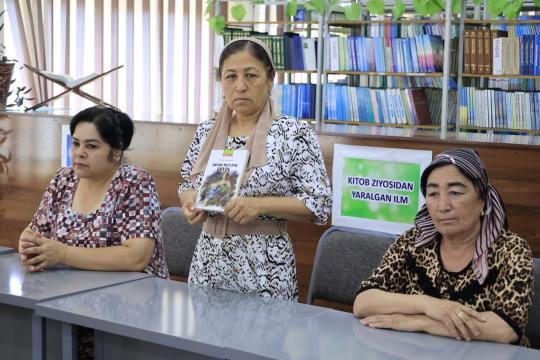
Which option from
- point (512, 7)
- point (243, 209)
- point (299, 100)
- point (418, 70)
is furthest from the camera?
point (299, 100)

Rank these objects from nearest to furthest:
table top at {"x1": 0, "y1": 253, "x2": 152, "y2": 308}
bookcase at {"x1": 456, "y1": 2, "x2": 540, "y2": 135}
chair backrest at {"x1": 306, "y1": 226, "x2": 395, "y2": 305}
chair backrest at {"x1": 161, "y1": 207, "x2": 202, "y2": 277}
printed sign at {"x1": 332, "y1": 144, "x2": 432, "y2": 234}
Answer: table top at {"x1": 0, "y1": 253, "x2": 152, "y2": 308}
chair backrest at {"x1": 306, "y1": 226, "x2": 395, "y2": 305}
chair backrest at {"x1": 161, "y1": 207, "x2": 202, "y2": 277}
printed sign at {"x1": 332, "y1": 144, "x2": 432, "y2": 234}
bookcase at {"x1": 456, "y1": 2, "x2": 540, "y2": 135}

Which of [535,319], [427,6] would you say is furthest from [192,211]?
[427,6]

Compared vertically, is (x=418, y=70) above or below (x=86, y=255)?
above

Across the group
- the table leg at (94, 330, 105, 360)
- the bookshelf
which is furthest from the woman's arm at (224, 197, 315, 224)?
the bookshelf

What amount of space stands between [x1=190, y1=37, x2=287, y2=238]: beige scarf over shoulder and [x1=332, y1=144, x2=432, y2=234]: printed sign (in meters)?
1.08

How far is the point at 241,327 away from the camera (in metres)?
2.00

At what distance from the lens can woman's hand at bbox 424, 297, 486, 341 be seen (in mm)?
1913

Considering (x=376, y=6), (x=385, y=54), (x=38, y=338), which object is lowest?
(x=38, y=338)

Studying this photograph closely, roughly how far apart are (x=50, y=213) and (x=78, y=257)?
29 cm

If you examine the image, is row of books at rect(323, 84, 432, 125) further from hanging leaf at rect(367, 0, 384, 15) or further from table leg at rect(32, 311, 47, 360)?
table leg at rect(32, 311, 47, 360)

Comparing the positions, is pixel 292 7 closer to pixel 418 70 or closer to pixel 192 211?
pixel 418 70

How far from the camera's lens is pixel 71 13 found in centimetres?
785

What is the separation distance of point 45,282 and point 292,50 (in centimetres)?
503

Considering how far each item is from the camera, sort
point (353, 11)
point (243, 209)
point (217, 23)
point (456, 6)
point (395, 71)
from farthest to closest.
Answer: point (217, 23), point (395, 71), point (353, 11), point (456, 6), point (243, 209)
